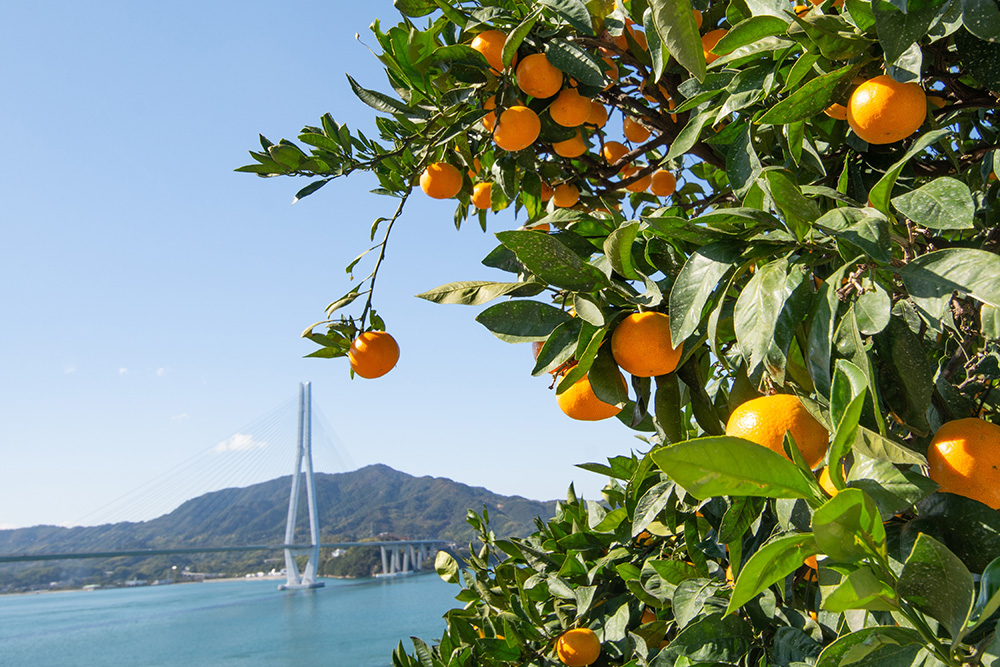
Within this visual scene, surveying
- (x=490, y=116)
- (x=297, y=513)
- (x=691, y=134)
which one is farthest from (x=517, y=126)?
(x=297, y=513)

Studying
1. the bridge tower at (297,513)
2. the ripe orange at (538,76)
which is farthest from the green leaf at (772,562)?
the bridge tower at (297,513)

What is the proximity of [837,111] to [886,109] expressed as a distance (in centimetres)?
9

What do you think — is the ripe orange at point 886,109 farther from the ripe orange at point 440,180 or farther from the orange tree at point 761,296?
the ripe orange at point 440,180

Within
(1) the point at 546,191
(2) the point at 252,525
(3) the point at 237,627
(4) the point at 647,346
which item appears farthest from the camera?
(2) the point at 252,525

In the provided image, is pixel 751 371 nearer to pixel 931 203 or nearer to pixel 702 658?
pixel 931 203

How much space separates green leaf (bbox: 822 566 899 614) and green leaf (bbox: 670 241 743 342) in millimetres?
160

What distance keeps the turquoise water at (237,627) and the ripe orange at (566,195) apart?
7.91m

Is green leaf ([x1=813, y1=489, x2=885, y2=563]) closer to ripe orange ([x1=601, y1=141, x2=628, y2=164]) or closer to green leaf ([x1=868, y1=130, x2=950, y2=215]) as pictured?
green leaf ([x1=868, y1=130, x2=950, y2=215])

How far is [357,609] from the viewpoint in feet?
55.6

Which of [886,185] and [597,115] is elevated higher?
[597,115]

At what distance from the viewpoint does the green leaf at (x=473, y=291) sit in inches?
22.2

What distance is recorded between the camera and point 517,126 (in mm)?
798

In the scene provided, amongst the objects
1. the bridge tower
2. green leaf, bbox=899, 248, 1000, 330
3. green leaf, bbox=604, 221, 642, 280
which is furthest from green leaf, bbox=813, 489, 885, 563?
the bridge tower

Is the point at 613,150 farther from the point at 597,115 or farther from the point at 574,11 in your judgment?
the point at 574,11
